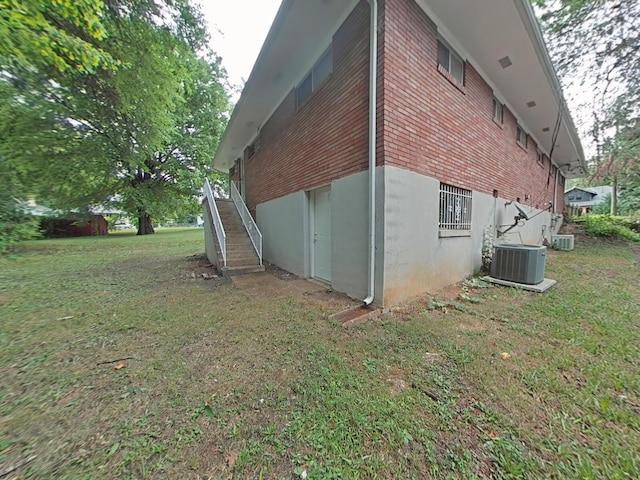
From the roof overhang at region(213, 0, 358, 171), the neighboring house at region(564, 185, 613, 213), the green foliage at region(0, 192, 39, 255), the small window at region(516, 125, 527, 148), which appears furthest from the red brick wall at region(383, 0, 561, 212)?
the neighboring house at region(564, 185, 613, 213)

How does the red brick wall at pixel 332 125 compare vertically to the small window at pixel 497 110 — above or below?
below

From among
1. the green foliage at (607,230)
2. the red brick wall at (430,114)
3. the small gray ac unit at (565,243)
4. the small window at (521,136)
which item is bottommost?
the small gray ac unit at (565,243)

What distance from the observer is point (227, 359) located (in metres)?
2.61

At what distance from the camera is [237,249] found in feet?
25.5

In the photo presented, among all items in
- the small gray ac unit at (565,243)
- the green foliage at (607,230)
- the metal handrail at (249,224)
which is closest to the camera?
the metal handrail at (249,224)

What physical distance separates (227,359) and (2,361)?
2564mm

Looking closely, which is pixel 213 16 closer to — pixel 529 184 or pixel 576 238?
pixel 529 184

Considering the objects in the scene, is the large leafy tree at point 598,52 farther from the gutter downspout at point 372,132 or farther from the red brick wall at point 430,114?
the gutter downspout at point 372,132

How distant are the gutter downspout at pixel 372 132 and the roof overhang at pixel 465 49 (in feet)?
3.34

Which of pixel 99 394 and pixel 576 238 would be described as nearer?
pixel 99 394

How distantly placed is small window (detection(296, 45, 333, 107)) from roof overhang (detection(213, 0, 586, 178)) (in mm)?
159

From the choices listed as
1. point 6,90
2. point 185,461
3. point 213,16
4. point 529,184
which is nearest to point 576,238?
point 529,184

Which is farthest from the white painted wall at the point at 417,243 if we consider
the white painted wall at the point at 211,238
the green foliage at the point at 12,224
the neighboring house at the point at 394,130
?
the green foliage at the point at 12,224

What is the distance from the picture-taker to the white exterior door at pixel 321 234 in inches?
214
